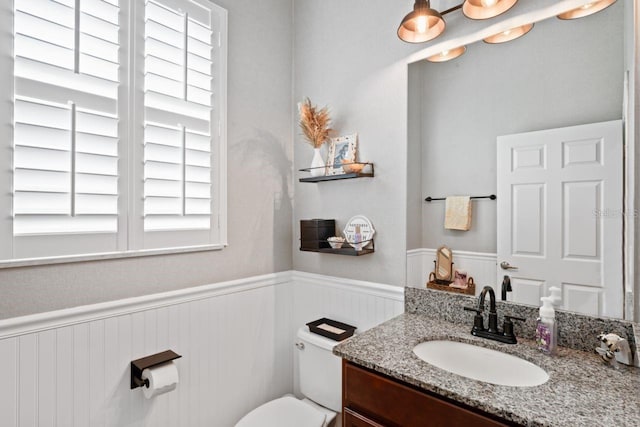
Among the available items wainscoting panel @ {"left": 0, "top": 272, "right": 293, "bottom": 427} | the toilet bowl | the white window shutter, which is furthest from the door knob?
the white window shutter

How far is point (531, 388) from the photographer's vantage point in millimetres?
917

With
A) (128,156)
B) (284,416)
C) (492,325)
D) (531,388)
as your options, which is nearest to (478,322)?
(492,325)

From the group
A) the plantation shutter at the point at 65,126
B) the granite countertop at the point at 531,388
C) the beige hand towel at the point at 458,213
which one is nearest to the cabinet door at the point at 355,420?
the granite countertop at the point at 531,388

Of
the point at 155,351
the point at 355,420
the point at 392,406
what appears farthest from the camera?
the point at 155,351

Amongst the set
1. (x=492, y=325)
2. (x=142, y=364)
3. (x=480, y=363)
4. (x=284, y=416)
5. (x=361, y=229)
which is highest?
(x=361, y=229)

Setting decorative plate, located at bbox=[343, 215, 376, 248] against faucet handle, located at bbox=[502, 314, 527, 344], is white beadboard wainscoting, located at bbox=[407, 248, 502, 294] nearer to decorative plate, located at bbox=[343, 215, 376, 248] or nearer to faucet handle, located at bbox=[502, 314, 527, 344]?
faucet handle, located at bbox=[502, 314, 527, 344]

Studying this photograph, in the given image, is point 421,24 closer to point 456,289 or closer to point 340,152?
point 340,152

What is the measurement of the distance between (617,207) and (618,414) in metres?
0.62

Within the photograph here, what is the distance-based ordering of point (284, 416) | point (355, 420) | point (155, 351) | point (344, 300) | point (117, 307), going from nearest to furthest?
point (355, 420) < point (117, 307) < point (155, 351) < point (284, 416) < point (344, 300)

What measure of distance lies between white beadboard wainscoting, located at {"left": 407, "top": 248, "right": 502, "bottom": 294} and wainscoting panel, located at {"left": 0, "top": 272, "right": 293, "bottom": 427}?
2.69 ft

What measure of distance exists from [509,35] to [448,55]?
239 millimetres

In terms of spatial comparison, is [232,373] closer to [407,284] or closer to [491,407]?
[407,284]

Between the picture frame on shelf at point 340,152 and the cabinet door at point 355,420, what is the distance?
1104 millimetres

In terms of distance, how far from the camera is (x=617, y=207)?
3.52 feet
